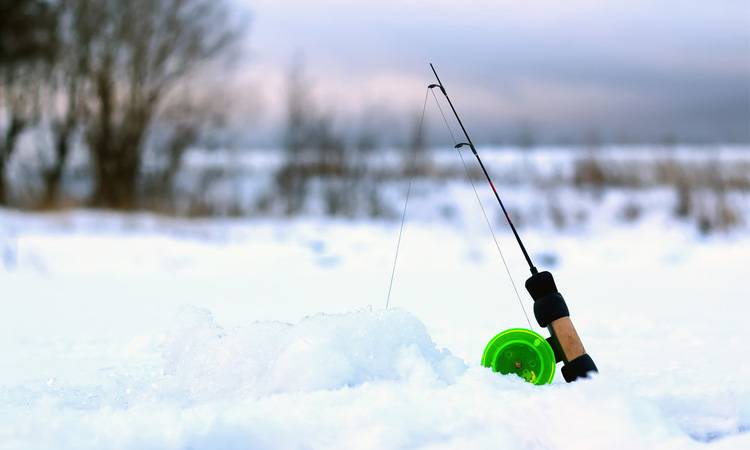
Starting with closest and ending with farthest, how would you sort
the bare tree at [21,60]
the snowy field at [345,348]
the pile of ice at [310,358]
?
the snowy field at [345,348]
the pile of ice at [310,358]
the bare tree at [21,60]

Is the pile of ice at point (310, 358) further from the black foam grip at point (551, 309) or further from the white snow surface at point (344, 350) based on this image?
the black foam grip at point (551, 309)

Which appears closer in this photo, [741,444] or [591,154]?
[741,444]

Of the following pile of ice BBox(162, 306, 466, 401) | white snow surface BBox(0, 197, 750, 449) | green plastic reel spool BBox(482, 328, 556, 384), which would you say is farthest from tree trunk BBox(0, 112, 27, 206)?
green plastic reel spool BBox(482, 328, 556, 384)

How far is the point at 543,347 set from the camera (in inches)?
98.7

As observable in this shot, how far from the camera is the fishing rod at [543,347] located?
247 cm

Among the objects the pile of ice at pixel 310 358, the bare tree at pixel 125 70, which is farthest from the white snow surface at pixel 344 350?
the bare tree at pixel 125 70

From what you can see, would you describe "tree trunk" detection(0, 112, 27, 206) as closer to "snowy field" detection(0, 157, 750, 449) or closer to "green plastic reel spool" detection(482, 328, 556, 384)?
"snowy field" detection(0, 157, 750, 449)

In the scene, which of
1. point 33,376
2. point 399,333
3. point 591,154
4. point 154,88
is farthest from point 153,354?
point 154,88

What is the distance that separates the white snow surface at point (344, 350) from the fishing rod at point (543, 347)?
8 centimetres

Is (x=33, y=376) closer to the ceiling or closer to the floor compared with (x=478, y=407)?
closer to the floor

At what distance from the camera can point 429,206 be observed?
49.4ft

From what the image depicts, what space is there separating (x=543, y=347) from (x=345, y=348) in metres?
0.66

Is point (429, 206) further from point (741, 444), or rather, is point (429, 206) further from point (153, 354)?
point (741, 444)

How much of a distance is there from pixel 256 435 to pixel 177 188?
14956mm
